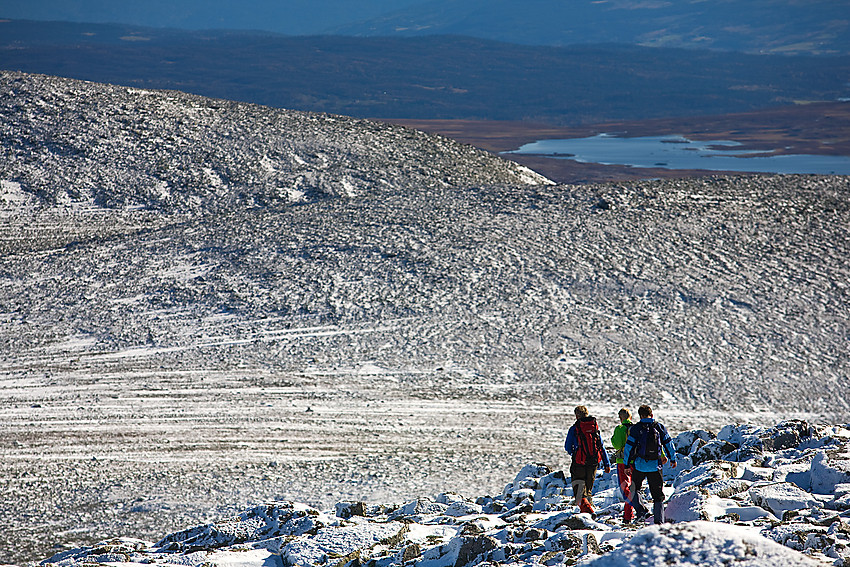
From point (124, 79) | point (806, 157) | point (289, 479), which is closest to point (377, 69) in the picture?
point (124, 79)

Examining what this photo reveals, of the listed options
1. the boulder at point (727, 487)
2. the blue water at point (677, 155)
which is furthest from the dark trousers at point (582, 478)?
the blue water at point (677, 155)

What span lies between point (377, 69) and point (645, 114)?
259 feet

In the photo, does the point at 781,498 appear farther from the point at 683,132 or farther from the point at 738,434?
the point at 683,132

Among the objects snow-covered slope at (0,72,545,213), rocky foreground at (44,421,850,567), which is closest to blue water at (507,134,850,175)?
snow-covered slope at (0,72,545,213)

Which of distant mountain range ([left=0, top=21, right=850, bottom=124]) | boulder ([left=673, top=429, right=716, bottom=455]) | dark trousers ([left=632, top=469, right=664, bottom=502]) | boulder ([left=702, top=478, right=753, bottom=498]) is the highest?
distant mountain range ([left=0, top=21, right=850, bottom=124])

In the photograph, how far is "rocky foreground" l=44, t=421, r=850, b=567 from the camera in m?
6.54

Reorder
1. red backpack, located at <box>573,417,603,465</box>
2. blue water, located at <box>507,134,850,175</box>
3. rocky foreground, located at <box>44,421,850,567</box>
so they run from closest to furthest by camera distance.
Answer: rocky foreground, located at <box>44,421,850,567</box> < red backpack, located at <box>573,417,603,465</box> < blue water, located at <box>507,134,850,175</box>

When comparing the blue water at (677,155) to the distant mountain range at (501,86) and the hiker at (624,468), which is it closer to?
the distant mountain range at (501,86)

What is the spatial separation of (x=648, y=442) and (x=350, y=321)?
12.8 metres

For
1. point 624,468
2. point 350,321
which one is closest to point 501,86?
point 350,321

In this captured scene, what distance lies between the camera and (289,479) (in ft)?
43.3

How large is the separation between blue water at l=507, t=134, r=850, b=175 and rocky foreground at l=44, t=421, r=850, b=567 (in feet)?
213

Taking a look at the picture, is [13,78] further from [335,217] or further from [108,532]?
[108,532]

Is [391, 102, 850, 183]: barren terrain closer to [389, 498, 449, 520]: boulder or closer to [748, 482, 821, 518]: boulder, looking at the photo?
[389, 498, 449, 520]: boulder
